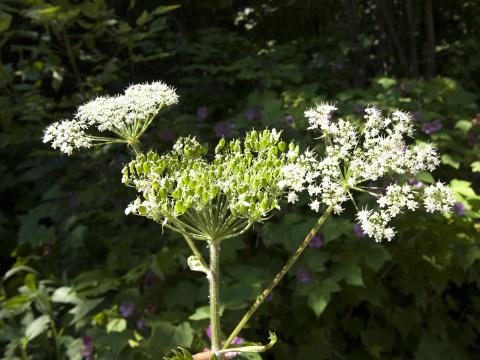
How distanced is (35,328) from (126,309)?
558 millimetres

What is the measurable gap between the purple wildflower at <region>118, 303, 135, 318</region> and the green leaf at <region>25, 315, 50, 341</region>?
0.49 m

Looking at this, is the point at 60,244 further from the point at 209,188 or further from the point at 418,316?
the point at 209,188

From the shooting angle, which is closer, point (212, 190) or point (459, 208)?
Result: point (212, 190)

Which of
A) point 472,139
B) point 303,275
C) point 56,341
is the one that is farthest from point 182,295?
point 472,139

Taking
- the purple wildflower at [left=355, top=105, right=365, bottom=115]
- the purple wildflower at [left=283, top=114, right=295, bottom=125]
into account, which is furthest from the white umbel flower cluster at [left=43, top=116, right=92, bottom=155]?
the purple wildflower at [left=355, top=105, right=365, bottom=115]

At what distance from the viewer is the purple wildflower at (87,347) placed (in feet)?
9.01

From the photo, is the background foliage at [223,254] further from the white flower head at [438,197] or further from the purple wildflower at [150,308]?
the white flower head at [438,197]

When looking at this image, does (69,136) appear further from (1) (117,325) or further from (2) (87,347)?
(2) (87,347)

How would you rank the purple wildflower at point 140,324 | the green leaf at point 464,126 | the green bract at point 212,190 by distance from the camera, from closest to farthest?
1. the green bract at point 212,190
2. the purple wildflower at point 140,324
3. the green leaf at point 464,126

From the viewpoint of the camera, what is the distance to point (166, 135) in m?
3.34

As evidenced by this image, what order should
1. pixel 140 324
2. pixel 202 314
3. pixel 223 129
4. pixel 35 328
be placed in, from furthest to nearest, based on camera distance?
pixel 223 129 → pixel 35 328 → pixel 140 324 → pixel 202 314

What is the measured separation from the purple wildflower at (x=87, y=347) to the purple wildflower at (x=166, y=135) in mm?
1156

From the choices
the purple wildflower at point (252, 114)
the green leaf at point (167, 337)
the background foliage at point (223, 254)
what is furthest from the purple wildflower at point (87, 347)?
the purple wildflower at point (252, 114)

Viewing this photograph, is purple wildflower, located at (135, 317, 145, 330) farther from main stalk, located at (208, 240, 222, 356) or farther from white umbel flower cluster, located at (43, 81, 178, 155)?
main stalk, located at (208, 240, 222, 356)
